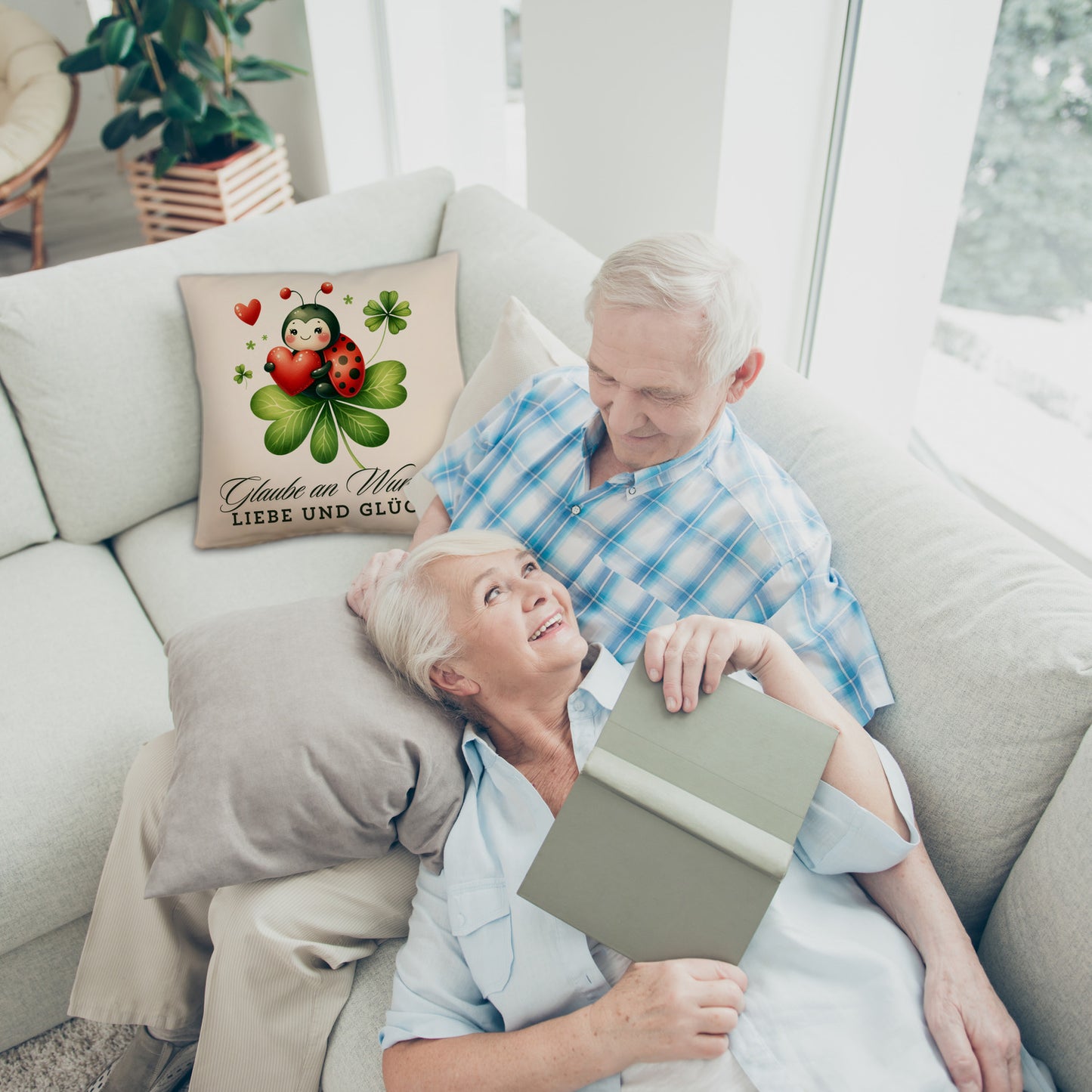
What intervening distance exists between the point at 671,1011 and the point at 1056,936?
399mm

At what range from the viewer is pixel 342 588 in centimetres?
166

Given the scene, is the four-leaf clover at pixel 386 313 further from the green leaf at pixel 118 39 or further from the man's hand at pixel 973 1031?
the green leaf at pixel 118 39

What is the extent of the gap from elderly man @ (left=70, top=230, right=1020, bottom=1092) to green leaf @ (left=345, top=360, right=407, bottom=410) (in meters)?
0.42

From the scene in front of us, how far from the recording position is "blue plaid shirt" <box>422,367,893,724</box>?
3.69ft

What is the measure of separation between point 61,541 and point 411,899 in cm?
114

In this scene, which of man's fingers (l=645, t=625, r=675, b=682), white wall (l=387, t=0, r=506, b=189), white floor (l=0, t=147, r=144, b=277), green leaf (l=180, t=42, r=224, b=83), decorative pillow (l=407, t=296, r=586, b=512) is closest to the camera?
man's fingers (l=645, t=625, r=675, b=682)

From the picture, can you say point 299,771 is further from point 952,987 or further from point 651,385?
point 952,987

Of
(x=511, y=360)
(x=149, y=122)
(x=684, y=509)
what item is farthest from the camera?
(x=149, y=122)

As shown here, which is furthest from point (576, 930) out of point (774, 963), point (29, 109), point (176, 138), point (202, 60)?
point (29, 109)

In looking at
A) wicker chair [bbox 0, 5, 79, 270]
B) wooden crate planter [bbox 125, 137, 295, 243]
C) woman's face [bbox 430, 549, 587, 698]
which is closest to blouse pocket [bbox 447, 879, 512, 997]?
woman's face [bbox 430, 549, 587, 698]

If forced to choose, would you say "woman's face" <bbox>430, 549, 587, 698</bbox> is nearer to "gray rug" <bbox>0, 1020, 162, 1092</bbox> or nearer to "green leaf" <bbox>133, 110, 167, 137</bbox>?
"gray rug" <bbox>0, 1020, 162, 1092</bbox>

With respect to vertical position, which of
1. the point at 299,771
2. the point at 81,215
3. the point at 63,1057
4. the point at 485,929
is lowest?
the point at 63,1057

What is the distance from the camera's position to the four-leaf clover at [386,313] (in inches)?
67.5

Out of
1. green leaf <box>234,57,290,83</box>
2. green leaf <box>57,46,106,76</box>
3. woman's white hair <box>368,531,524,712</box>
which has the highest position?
green leaf <box>57,46,106,76</box>
